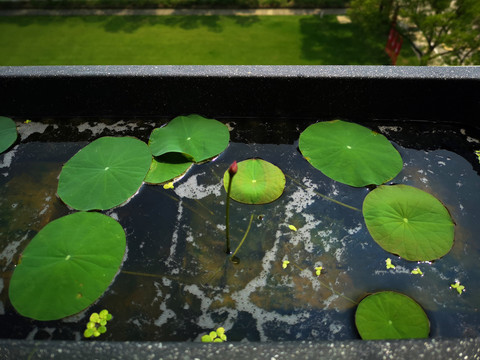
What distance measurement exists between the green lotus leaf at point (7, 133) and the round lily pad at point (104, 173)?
0.38 m

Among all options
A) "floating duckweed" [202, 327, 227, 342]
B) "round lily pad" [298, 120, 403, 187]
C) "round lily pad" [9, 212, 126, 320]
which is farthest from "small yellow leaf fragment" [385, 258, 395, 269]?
"round lily pad" [9, 212, 126, 320]

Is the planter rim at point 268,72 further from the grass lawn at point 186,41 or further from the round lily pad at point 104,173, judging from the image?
the grass lawn at point 186,41

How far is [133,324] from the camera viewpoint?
1317 millimetres

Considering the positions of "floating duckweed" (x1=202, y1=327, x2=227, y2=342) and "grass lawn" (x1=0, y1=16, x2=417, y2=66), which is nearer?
"floating duckweed" (x1=202, y1=327, x2=227, y2=342)

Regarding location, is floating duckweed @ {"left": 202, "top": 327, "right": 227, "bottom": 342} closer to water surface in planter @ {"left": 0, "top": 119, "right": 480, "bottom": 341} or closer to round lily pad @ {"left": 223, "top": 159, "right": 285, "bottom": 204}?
water surface in planter @ {"left": 0, "top": 119, "right": 480, "bottom": 341}

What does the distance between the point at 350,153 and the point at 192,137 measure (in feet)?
2.65

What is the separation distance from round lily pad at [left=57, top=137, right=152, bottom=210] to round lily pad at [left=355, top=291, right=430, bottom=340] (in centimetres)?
111

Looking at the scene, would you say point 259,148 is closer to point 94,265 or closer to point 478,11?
point 94,265

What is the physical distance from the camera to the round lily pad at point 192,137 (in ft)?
6.01

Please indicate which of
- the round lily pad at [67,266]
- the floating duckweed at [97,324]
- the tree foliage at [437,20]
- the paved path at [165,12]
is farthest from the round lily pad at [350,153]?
the paved path at [165,12]

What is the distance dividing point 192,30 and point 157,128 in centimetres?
334

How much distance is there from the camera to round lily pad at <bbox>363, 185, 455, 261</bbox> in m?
1.49

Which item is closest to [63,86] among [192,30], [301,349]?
[301,349]

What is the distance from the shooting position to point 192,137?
1.89 metres
